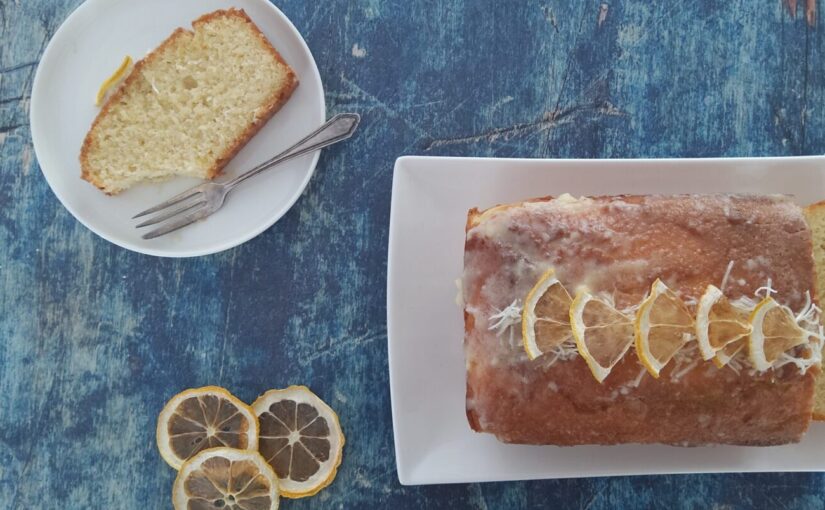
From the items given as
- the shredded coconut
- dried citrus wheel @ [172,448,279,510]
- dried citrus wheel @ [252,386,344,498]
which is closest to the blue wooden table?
dried citrus wheel @ [252,386,344,498]

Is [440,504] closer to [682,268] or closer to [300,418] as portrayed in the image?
[300,418]

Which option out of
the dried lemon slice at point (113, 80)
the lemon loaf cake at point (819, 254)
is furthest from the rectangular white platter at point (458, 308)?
the dried lemon slice at point (113, 80)

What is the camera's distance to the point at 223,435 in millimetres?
2988

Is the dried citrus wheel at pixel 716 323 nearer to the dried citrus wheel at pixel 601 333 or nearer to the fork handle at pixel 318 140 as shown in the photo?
the dried citrus wheel at pixel 601 333

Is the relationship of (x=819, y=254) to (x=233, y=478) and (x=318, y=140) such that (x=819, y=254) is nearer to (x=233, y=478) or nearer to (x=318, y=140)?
(x=318, y=140)

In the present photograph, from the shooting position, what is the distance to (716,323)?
2402mm

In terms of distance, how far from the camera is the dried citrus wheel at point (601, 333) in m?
2.40

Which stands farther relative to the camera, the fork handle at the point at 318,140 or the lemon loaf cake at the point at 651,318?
the fork handle at the point at 318,140

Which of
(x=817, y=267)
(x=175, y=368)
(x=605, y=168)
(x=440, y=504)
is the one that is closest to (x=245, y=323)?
(x=175, y=368)

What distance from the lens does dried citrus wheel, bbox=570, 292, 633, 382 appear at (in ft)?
7.87

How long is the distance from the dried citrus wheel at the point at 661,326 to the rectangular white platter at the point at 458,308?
2.07 ft

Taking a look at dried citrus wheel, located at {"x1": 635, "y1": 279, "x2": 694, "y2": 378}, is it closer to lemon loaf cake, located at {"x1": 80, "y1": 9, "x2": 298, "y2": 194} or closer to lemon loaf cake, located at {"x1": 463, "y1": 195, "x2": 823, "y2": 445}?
lemon loaf cake, located at {"x1": 463, "y1": 195, "x2": 823, "y2": 445}

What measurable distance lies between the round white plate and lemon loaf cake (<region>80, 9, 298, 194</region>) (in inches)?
2.4

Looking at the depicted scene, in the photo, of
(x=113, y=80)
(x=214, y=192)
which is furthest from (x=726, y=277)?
(x=113, y=80)
